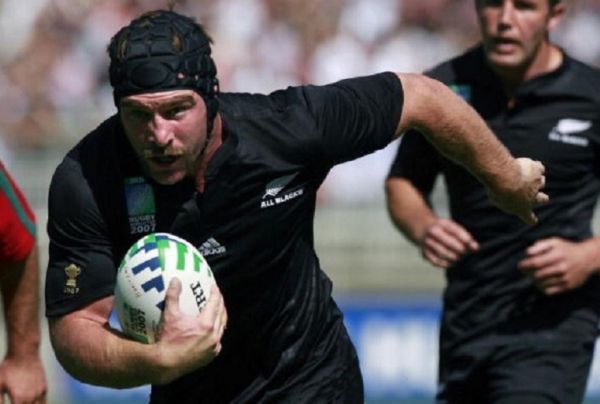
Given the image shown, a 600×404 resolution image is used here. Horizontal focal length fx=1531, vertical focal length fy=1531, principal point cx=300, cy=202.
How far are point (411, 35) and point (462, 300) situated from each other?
7062 mm

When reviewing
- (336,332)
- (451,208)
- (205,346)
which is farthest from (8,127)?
(205,346)

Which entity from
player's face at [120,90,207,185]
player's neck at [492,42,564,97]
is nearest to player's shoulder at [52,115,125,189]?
player's face at [120,90,207,185]

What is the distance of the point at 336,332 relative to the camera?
5.87 meters

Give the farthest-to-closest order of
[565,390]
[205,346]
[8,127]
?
[8,127] < [565,390] < [205,346]

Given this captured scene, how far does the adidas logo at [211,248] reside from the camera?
17.4ft

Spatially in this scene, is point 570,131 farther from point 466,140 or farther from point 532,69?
point 466,140

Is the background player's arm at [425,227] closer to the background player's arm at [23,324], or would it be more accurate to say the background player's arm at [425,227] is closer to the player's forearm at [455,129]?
the player's forearm at [455,129]

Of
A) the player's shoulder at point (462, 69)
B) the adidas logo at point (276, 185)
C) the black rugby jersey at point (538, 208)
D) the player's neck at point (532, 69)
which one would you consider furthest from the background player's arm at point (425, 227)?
the adidas logo at point (276, 185)

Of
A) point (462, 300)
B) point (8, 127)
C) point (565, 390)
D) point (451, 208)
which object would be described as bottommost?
point (565, 390)

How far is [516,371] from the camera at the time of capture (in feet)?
22.8

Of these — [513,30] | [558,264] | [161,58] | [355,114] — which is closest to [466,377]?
[558,264]

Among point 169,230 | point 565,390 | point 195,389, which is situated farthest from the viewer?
point 565,390

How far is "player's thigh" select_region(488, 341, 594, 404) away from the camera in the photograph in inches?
271

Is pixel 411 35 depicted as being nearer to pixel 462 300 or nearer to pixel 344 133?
pixel 462 300
